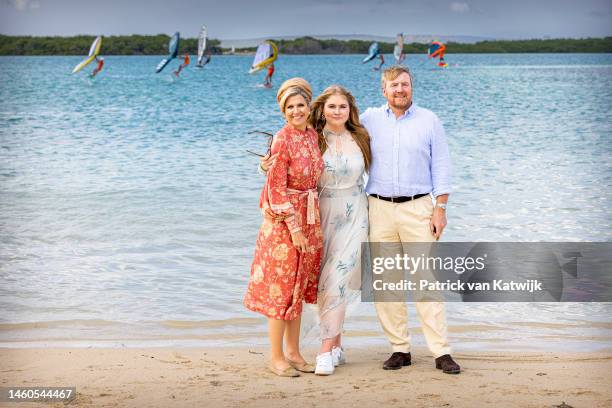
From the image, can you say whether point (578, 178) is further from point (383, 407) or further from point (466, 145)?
point (383, 407)

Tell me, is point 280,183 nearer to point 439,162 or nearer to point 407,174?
point 407,174

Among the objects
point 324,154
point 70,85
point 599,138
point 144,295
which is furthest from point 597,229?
point 70,85

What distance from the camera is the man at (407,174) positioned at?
386cm

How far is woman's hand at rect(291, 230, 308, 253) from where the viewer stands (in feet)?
12.4

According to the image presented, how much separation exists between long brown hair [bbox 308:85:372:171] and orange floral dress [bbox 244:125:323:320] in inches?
3.4

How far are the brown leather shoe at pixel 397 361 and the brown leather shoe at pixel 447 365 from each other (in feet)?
0.53

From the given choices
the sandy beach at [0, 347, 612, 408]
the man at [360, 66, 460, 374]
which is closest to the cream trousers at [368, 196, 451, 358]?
the man at [360, 66, 460, 374]

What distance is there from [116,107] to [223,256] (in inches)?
948

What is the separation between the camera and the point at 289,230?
3.80 m

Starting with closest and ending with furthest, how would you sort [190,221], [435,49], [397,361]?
1. [397,361]
2. [190,221]
3. [435,49]

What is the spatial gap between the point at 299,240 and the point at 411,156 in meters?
0.64

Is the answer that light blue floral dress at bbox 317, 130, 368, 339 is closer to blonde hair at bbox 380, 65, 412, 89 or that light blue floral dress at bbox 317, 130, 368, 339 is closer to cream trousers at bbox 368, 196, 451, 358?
cream trousers at bbox 368, 196, 451, 358

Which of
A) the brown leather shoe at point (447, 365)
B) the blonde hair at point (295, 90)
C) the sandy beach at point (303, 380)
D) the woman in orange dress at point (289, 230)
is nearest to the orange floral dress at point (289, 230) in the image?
the woman in orange dress at point (289, 230)

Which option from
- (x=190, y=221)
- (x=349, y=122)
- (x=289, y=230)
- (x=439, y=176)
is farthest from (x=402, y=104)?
(x=190, y=221)
